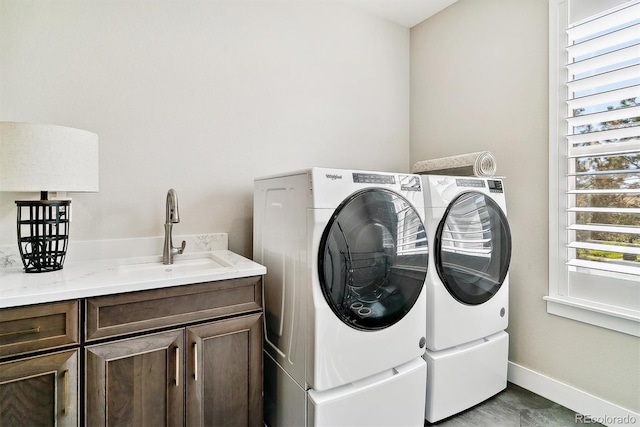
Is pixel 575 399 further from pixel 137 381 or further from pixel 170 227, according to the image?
pixel 170 227

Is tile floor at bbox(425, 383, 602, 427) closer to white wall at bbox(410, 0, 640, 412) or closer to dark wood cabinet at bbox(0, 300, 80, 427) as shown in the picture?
white wall at bbox(410, 0, 640, 412)

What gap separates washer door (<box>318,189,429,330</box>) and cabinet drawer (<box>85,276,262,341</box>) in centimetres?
38

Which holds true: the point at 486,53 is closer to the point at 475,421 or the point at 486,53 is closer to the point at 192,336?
the point at 475,421

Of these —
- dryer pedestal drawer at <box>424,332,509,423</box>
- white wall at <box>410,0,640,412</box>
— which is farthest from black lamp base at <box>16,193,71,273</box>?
white wall at <box>410,0,640,412</box>

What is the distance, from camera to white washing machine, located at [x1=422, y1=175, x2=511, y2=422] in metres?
1.72

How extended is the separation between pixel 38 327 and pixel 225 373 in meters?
0.70

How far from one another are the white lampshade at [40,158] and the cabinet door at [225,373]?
0.80m

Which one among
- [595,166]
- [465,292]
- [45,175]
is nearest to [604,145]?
[595,166]

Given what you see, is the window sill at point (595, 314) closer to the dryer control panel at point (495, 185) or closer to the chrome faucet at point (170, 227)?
the dryer control panel at point (495, 185)

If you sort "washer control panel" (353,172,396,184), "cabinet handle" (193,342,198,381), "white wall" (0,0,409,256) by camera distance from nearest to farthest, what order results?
"cabinet handle" (193,342,198,381) → "washer control panel" (353,172,396,184) → "white wall" (0,0,409,256)

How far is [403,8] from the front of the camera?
8.57ft

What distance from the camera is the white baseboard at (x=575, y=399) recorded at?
167cm

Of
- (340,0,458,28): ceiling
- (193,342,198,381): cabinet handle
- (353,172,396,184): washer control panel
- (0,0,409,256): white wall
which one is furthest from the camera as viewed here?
(340,0,458,28): ceiling

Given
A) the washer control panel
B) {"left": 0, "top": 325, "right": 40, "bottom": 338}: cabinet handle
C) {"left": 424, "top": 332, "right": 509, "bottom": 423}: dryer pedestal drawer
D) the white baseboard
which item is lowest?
the white baseboard
